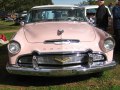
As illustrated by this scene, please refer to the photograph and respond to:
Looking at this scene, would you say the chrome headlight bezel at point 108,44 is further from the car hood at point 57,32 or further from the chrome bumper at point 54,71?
the chrome bumper at point 54,71

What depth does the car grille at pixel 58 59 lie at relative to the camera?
7031 millimetres

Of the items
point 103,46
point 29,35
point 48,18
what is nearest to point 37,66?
point 29,35

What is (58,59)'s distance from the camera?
703 cm

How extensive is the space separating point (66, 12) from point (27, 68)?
2.48m

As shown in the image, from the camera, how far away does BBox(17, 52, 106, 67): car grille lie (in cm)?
703

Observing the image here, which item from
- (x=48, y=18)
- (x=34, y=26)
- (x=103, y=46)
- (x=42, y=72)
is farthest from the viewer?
(x=48, y=18)

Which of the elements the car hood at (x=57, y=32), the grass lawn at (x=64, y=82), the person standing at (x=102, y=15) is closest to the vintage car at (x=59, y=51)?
the car hood at (x=57, y=32)

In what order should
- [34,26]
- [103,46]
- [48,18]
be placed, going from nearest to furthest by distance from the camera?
[103,46] → [34,26] → [48,18]

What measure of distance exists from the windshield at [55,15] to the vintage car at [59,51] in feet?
3.40

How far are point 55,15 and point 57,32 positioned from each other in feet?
5.28

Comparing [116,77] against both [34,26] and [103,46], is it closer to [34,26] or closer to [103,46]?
[103,46]

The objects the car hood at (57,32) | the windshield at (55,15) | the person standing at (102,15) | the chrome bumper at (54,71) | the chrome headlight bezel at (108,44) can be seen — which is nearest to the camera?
the chrome bumper at (54,71)

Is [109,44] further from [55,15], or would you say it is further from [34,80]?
[55,15]

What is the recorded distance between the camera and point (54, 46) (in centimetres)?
711
